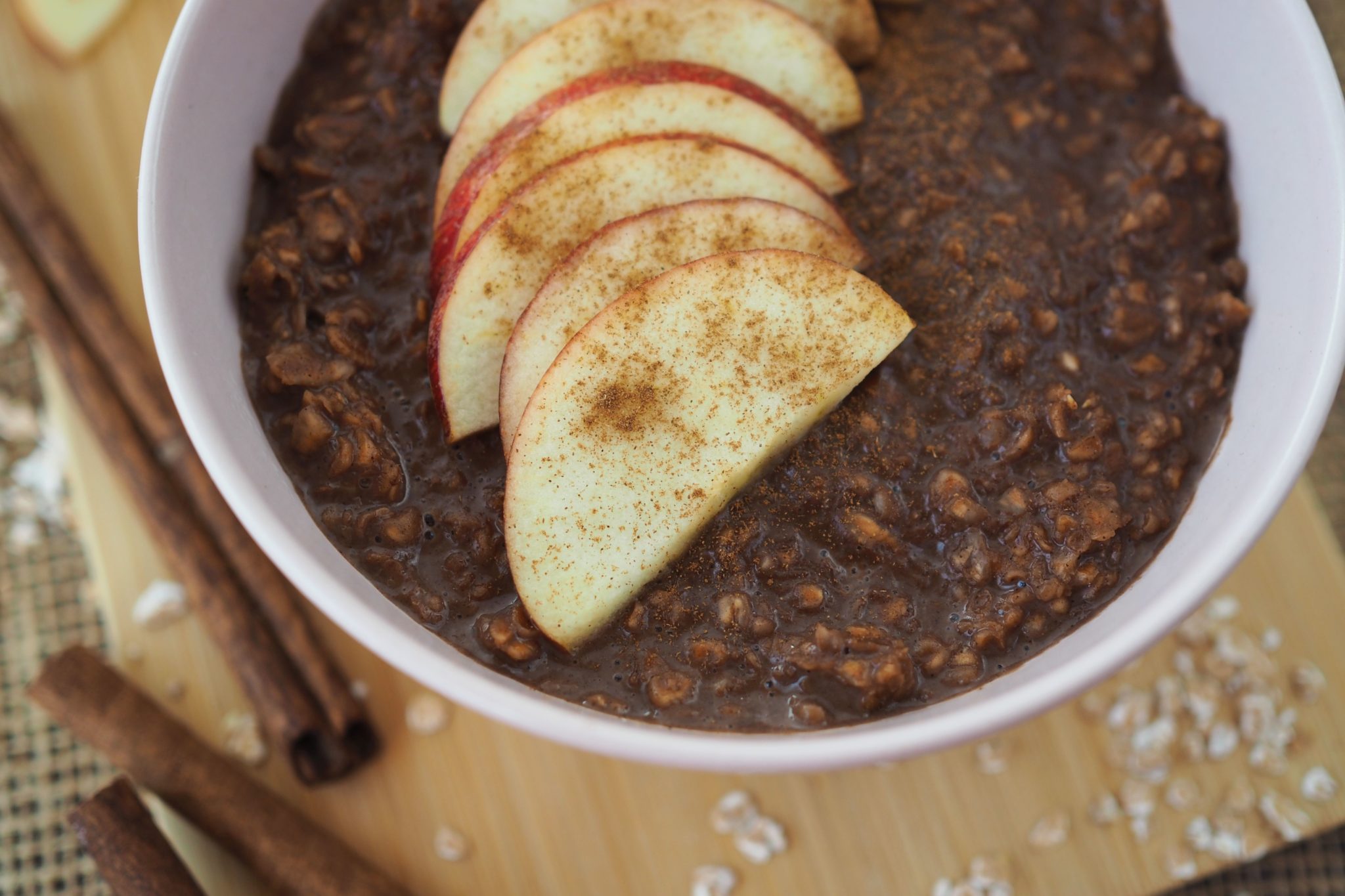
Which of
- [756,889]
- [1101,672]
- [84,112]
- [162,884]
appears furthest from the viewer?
[84,112]

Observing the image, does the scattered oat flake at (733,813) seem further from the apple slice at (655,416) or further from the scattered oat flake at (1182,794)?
the scattered oat flake at (1182,794)

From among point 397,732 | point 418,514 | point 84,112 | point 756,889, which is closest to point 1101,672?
point 756,889

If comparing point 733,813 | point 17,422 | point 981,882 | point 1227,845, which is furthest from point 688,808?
point 17,422

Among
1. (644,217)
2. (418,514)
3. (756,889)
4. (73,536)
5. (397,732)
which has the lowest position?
(756,889)

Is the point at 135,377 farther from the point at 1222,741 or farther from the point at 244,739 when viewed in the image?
the point at 1222,741

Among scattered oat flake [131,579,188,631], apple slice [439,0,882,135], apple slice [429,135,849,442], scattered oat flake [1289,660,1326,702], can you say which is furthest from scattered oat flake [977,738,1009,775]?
scattered oat flake [131,579,188,631]

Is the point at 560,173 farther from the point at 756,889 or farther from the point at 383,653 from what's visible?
the point at 756,889
